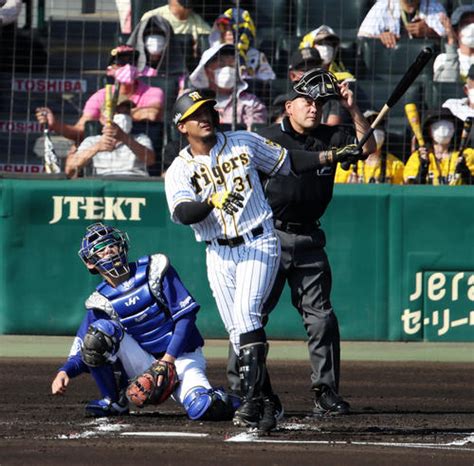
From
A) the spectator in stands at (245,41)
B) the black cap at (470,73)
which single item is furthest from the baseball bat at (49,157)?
the black cap at (470,73)

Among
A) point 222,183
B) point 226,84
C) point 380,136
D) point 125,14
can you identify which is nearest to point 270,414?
point 222,183

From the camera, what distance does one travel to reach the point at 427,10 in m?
11.4

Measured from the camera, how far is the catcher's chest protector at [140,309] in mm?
6730

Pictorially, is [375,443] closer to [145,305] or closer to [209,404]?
[209,404]

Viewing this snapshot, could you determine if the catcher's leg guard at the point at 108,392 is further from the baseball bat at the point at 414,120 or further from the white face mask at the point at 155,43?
the white face mask at the point at 155,43

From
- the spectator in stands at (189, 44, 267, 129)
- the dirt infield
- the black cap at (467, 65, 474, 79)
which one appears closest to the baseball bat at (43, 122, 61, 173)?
the spectator in stands at (189, 44, 267, 129)

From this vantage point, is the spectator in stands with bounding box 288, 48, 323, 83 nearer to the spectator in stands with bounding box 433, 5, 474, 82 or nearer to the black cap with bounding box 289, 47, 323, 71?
the black cap with bounding box 289, 47, 323, 71

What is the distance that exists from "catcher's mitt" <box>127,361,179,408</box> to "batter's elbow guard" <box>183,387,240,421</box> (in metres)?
0.14

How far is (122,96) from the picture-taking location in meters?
11.2

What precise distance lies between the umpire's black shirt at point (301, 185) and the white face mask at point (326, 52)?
13.1 feet

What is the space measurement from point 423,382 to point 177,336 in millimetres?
2675

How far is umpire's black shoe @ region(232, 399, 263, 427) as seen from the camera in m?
6.18

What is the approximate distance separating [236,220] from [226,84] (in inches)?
198

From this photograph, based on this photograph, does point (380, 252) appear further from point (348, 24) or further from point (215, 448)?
point (215, 448)
